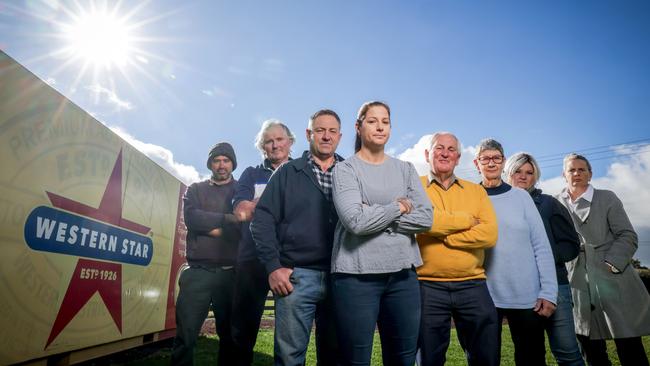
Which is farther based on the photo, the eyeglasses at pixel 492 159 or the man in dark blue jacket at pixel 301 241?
the eyeglasses at pixel 492 159

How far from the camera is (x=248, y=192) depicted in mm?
2744

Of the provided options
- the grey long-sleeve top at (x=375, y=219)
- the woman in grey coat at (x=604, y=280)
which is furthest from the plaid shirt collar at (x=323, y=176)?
the woman in grey coat at (x=604, y=280)

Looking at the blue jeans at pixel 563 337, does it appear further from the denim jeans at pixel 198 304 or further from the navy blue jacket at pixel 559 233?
the denim jeans at pixel 198 304

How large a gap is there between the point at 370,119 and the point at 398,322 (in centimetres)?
108

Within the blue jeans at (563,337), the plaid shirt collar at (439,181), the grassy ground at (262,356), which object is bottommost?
the grassy ground at (262,356)

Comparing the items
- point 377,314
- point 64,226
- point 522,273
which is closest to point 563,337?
point 522,273

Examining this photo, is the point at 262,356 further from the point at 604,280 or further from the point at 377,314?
the point at 604,280

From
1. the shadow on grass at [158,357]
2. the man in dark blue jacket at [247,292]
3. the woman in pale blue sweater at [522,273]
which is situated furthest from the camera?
the shadow on grass at [158,357]

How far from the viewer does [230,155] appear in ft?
11.3

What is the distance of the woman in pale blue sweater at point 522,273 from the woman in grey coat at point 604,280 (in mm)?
1038

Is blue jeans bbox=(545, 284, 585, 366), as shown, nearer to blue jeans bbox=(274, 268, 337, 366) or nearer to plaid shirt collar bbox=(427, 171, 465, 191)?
plaid shirt collar bbox=(427, 171, 465, 191)

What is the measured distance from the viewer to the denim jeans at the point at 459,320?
2.06 meters

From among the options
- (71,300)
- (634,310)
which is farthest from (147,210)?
(634,310)

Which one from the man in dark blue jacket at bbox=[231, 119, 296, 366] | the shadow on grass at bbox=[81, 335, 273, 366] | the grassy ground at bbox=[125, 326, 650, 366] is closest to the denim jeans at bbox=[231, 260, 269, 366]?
the man in dark blue jacket at bbox=[231, 119, 296, 366]
